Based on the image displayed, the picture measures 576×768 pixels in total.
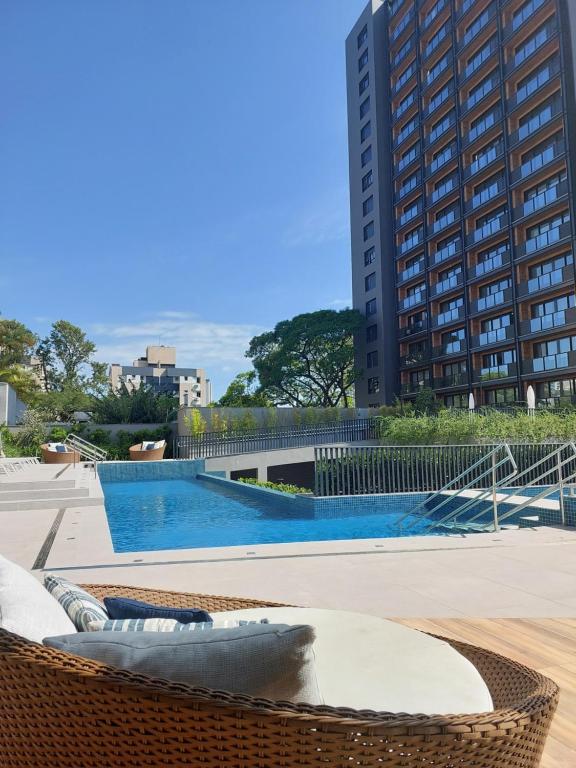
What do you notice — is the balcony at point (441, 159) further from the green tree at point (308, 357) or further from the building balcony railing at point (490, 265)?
the green tree at point (308, 357)

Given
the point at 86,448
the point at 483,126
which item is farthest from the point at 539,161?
the point at 86,448

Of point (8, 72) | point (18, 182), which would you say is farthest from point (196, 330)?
point (8, 72)

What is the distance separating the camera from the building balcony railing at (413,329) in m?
31.6

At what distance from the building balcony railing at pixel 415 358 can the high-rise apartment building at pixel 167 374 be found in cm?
4627

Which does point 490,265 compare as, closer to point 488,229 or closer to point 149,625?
point 488,229

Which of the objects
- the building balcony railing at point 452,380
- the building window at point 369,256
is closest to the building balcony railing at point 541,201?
the building balcony railing at point 452,380

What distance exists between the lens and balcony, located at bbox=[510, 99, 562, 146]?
2392 centimetres

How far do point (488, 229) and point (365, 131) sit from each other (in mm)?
14062

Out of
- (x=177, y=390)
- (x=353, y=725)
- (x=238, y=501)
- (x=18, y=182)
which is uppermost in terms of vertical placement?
(x=18, y=182)

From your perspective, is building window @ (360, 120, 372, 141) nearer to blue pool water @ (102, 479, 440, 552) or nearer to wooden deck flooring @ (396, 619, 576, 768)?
blue pool water @ (102, 479, 440, 552)

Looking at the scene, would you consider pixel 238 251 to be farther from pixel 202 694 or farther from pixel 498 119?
pixel 202 694

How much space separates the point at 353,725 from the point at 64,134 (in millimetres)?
20996

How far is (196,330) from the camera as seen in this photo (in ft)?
209

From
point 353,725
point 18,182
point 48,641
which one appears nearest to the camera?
point 353,725
